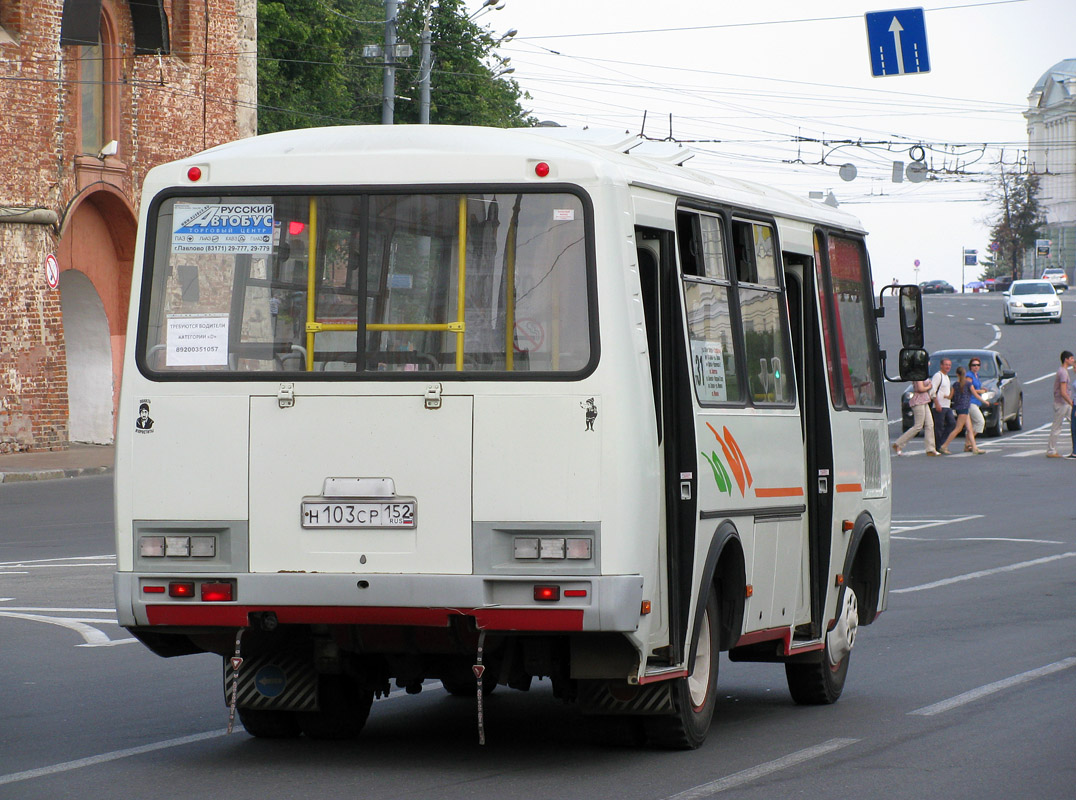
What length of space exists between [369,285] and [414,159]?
554mm

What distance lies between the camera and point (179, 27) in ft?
115

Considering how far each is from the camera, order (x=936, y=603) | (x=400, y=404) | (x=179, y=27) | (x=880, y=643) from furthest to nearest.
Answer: (x=179, y=27)
(x=936, y=603)
(x=880, y=643)
(x=400, y=404)

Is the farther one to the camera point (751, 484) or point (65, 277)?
point (65, 277)

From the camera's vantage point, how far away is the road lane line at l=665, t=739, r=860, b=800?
7031 mm

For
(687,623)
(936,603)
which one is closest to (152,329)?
(687,623)

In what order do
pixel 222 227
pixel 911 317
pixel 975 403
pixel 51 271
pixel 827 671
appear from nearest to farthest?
pixel 222 227 < pixel 827 671 < pixel 911 317 < pixel 51 271 < pixel 975 403

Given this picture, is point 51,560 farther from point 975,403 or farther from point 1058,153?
point 1058,153

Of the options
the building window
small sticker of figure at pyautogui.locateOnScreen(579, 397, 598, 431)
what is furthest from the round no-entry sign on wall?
small sticker of figure at pyautogui.locateOnScreen(579, 397, 598, 431)

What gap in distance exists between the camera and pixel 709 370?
8.15 m

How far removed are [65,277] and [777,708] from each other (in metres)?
25.6

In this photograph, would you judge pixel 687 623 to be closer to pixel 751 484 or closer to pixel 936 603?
pixel 751 484

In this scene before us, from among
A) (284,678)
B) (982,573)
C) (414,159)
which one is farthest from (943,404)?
(414,159)

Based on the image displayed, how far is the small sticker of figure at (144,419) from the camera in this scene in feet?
24.8

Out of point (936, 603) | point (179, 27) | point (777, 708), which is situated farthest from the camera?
point (179, 27)
